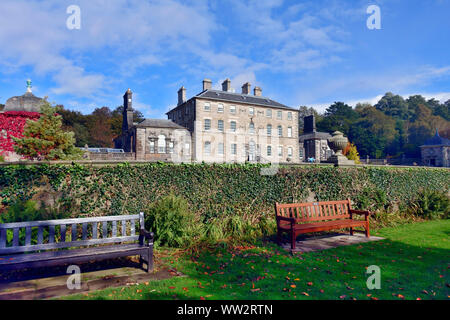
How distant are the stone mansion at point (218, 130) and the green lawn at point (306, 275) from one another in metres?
27.9

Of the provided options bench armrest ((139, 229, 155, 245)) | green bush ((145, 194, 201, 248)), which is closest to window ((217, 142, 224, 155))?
green bush ((145, 194, 201, 248))

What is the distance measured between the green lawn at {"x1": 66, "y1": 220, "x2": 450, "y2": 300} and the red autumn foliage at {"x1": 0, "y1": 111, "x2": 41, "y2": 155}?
1944cm

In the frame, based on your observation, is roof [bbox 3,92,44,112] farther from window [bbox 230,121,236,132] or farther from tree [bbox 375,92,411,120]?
tree [bbox 375,92,411,120]

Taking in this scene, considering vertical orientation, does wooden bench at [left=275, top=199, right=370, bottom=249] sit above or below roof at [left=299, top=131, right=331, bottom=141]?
below

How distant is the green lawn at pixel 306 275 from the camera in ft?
12.9

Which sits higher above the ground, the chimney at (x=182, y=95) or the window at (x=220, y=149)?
the chimney at (x=182, y=95)

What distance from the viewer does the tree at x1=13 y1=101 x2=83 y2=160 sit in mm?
12898

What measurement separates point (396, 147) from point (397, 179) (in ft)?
191

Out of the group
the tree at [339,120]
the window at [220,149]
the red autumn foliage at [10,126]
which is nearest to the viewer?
the red autumn foliage at [10,126]

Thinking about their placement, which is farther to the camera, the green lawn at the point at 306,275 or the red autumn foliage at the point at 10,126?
the red autumn foliage at the point at 10,126

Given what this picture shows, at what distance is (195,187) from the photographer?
7.69 metres

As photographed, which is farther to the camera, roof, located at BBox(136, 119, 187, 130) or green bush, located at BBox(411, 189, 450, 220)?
roof, located at BBox(136, 119, 187, 130)

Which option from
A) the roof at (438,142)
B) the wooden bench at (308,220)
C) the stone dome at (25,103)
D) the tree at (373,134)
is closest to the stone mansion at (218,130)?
the stone dome at (25,103)

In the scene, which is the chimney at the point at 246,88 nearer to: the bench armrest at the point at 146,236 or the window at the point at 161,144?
the window at the point at 161,144
